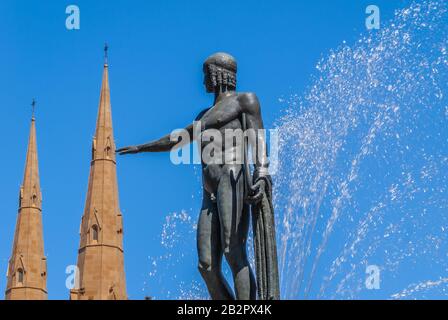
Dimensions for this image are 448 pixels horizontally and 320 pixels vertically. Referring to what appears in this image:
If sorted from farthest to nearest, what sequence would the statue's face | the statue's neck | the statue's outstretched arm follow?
the statue's face < the statue's neck < the statue's outstretched arm

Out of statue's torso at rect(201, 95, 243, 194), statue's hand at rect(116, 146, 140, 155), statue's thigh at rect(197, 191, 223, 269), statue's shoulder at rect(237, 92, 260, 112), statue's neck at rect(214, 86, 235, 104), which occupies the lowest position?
statue's thigh at rect(197, 191, 223, 269)

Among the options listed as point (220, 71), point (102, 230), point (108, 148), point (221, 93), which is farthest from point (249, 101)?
point (108, 148)

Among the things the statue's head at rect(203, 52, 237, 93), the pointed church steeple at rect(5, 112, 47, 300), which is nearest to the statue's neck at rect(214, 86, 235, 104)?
the statue's head at rect(203, 52, 237, 93)

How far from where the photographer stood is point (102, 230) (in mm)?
103500

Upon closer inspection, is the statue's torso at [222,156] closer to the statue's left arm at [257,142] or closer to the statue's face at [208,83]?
the statue's left arm at [257,142]

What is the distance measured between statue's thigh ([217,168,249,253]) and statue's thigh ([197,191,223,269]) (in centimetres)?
15

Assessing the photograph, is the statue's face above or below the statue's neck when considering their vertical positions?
above

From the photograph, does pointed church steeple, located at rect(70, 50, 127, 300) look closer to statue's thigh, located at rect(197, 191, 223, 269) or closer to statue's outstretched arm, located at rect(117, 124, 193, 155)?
statue's outstretched arm, located at rect(117, 124, 193, 155)

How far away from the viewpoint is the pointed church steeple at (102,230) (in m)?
102

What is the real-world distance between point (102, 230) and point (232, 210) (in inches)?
3450

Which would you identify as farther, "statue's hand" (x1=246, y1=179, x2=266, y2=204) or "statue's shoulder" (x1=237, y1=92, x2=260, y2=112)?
"statue's shoulder" (x1=237, y1=92, x2=260, y2=112)

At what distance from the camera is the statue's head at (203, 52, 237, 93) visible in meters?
17.3

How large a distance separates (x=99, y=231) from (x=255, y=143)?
3446 inches
